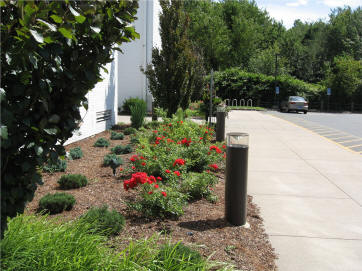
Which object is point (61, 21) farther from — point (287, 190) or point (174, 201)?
point (287, 190)

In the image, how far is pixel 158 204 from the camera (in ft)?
14.2

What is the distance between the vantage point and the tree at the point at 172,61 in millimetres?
13672

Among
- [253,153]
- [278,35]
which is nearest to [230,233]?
[253,153]

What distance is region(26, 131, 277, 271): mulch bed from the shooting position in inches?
141

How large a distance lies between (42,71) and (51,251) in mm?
1397

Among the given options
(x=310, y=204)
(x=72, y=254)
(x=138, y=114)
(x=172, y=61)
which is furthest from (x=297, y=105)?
(x=72, y=254)

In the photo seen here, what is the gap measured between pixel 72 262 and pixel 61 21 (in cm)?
178

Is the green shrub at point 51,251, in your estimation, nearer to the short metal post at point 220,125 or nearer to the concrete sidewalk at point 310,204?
the concrete sidewalk at point 310,204

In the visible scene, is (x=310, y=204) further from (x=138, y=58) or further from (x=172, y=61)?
(x=138, y=58)

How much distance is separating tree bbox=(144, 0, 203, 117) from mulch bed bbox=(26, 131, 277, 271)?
8.17 meters

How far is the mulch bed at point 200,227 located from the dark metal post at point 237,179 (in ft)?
0.50

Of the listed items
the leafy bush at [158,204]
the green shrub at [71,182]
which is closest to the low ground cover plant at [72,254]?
the leafy bush at [158,204]

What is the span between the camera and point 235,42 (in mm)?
51031

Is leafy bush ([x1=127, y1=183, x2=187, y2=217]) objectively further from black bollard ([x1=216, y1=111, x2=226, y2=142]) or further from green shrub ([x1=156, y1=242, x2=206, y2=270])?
black bollard ([x1=216, y1=111, x2=226, y2=142])
